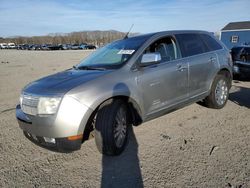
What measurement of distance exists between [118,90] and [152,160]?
1110 mm

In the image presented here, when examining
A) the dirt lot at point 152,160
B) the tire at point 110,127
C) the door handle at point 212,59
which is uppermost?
the door handle at point 212,59

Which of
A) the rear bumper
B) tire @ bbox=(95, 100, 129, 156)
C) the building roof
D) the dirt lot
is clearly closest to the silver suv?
tire @ bbox=(95, 100, 129, 156)

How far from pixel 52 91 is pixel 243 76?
24.4ft

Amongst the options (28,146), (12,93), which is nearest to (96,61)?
(28,146)

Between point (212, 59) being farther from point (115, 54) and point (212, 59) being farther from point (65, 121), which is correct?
point (65, 121)

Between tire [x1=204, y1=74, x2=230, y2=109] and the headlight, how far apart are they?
3.56 m

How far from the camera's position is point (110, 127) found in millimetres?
3381

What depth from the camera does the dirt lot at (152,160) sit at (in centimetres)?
303

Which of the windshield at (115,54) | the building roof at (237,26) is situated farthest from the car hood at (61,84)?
the building roof at (237,26)

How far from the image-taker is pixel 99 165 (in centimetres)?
343

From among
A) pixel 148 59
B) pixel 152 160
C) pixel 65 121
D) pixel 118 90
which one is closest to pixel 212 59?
pixel 148 59

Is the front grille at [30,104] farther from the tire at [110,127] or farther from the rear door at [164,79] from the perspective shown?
the rear door at [164,79]

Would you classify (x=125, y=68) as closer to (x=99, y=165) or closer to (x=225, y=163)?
(x=99, y=165)

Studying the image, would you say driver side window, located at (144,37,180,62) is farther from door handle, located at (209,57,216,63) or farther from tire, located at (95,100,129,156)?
tire, located at (95,100,129,156)
